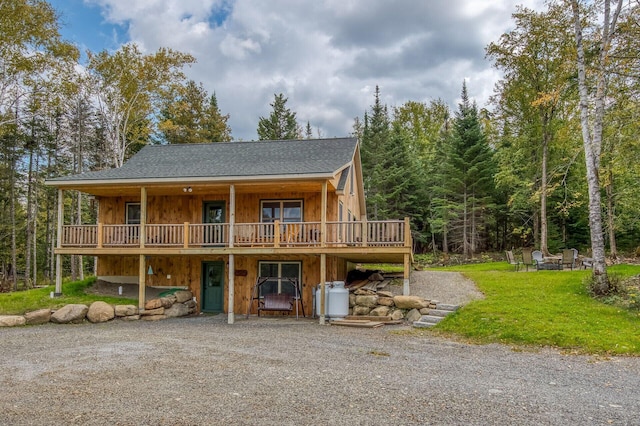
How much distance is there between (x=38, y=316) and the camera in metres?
13.9

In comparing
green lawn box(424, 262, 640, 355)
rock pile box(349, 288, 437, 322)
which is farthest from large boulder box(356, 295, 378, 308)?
green lawn box(424, 262, 640, 355)

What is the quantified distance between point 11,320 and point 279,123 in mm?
32552

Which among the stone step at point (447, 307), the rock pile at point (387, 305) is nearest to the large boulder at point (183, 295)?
the rock pile at point (387, 305)

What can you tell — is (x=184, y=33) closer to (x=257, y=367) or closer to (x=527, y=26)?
(x=527, y=26)

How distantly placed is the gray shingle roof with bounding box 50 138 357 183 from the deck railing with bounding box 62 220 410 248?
167 centimetres

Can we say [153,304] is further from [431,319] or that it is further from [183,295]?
[431,319]

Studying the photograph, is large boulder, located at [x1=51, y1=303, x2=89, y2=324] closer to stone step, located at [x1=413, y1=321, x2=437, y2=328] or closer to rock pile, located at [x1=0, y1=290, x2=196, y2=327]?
rock pile, located at [x1=0, y1=290, x2=196, y2=327]

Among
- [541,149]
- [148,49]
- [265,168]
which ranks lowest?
[265,168]

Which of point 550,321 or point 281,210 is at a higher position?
point 281,210

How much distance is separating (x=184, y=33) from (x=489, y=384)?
25.1 metres

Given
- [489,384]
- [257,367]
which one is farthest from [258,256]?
[489,384]

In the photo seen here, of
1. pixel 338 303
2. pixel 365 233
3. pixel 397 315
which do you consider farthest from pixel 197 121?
pixel 397 315

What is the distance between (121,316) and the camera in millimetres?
14836

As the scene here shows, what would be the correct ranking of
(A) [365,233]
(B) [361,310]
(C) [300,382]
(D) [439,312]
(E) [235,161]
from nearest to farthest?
(C) [300,382], (D) [439,312], (A) [365,233], (B) [361,310], (E) [235,161]
